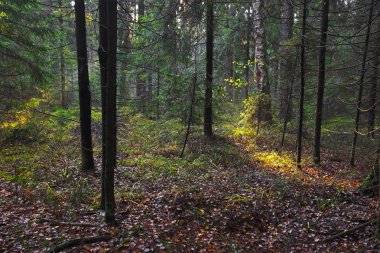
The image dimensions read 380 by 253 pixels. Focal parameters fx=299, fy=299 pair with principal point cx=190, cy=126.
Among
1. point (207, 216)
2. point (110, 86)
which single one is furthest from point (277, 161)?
point (110, 86)

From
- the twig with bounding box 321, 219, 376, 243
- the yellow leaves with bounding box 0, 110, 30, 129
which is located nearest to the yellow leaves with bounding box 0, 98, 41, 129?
the yellow leaves with bounding box 0, 110, 30, 129

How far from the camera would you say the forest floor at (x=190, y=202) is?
21.3 feet

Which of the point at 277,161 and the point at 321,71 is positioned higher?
the point at 321,71

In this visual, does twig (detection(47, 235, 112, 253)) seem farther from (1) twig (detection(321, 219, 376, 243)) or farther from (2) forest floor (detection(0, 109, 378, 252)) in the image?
(1) twig (detection(321, 219, 376, 243))

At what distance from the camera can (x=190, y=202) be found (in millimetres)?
8367

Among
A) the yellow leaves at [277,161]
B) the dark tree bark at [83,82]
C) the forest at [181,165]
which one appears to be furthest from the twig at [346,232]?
the dark tree bark at [83,82]

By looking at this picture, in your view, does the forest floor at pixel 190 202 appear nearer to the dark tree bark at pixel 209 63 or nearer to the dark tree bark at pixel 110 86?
the dark tree bark at pixel 110 86

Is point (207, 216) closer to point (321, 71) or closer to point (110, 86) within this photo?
point (110, 86)

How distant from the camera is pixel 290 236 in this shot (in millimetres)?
7223

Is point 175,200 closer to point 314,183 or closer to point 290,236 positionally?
point 290,236

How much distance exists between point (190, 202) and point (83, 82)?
17.8 ft

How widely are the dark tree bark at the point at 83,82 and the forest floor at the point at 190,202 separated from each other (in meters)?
0.73

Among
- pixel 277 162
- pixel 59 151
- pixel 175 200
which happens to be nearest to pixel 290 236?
pixel 175 200

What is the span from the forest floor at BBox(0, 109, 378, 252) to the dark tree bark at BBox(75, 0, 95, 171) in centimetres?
73
